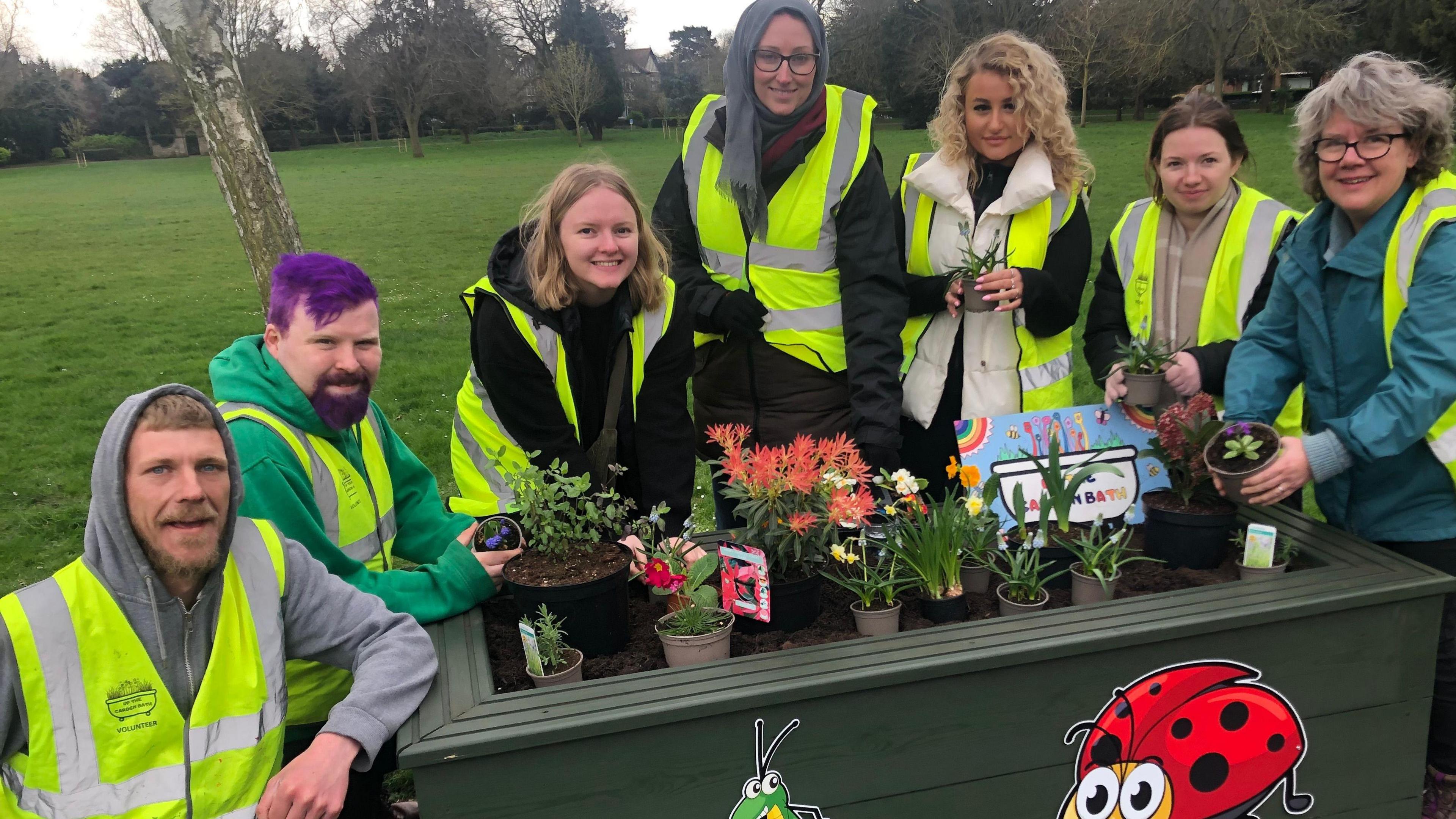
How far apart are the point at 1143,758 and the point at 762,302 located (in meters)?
1.69

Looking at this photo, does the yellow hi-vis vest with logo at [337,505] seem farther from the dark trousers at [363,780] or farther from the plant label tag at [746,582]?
the plant label tag at [746,582]

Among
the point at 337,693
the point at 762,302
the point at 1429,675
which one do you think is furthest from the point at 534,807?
the point at 1429,675

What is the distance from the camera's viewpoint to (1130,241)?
2996mm

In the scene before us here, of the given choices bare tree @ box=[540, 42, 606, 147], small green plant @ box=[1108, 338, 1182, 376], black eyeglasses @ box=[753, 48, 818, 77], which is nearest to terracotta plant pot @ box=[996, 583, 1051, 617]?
small green plant @ box=[1108, 338, 1182, 376]

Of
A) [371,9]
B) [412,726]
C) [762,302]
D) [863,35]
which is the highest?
[371,9]

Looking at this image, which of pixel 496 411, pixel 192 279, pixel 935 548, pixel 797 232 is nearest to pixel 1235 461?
pixel 935 548

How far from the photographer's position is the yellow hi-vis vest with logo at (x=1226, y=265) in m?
2.75

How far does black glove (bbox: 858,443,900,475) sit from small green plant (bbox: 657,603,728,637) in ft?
2.84

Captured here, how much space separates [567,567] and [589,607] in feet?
0.44

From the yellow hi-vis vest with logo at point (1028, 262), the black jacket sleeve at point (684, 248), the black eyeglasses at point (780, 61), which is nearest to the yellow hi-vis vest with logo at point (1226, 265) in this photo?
the yellow hi-vis vest with logo at point (1028, 262)

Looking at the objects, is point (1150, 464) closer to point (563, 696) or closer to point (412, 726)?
point (563, 696)

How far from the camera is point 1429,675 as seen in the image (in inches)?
90.7

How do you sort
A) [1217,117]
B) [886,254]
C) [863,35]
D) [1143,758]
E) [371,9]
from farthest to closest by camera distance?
[371,9]
[863,35]
[886,254]
[1217,117]
[1143,758]

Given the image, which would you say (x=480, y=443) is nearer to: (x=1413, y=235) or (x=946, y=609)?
(x=946, y=609)
